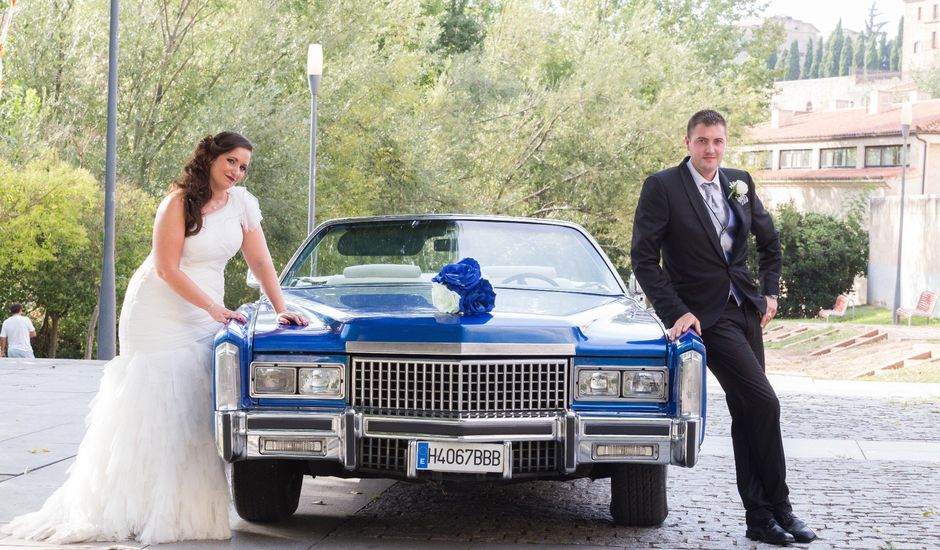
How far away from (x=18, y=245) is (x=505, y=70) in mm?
19886

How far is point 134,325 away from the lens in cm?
620

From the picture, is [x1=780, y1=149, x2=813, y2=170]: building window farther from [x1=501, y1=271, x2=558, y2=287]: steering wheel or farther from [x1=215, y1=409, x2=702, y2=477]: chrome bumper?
[x1=215, y1=409, x2=702, y2=477]: chrome bumper

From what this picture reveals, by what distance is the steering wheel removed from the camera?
700cm

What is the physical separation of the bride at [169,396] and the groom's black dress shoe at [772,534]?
7.90ft

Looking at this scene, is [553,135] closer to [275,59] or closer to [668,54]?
[668,54]

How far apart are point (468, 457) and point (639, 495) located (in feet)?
3.70

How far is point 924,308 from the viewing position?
117 ft

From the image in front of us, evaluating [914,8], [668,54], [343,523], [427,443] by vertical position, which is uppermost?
[914,8]

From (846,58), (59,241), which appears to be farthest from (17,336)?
(846,58)

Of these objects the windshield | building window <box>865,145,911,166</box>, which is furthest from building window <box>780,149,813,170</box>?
the windshield

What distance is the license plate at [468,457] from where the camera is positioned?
550 cm

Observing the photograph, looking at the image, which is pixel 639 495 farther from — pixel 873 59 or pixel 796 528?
pixel 873 59

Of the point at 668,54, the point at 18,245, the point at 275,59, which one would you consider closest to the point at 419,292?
the point at 18,245

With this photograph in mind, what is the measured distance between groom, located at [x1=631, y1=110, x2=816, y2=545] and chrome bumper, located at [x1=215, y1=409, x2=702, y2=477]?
55 centimetres
